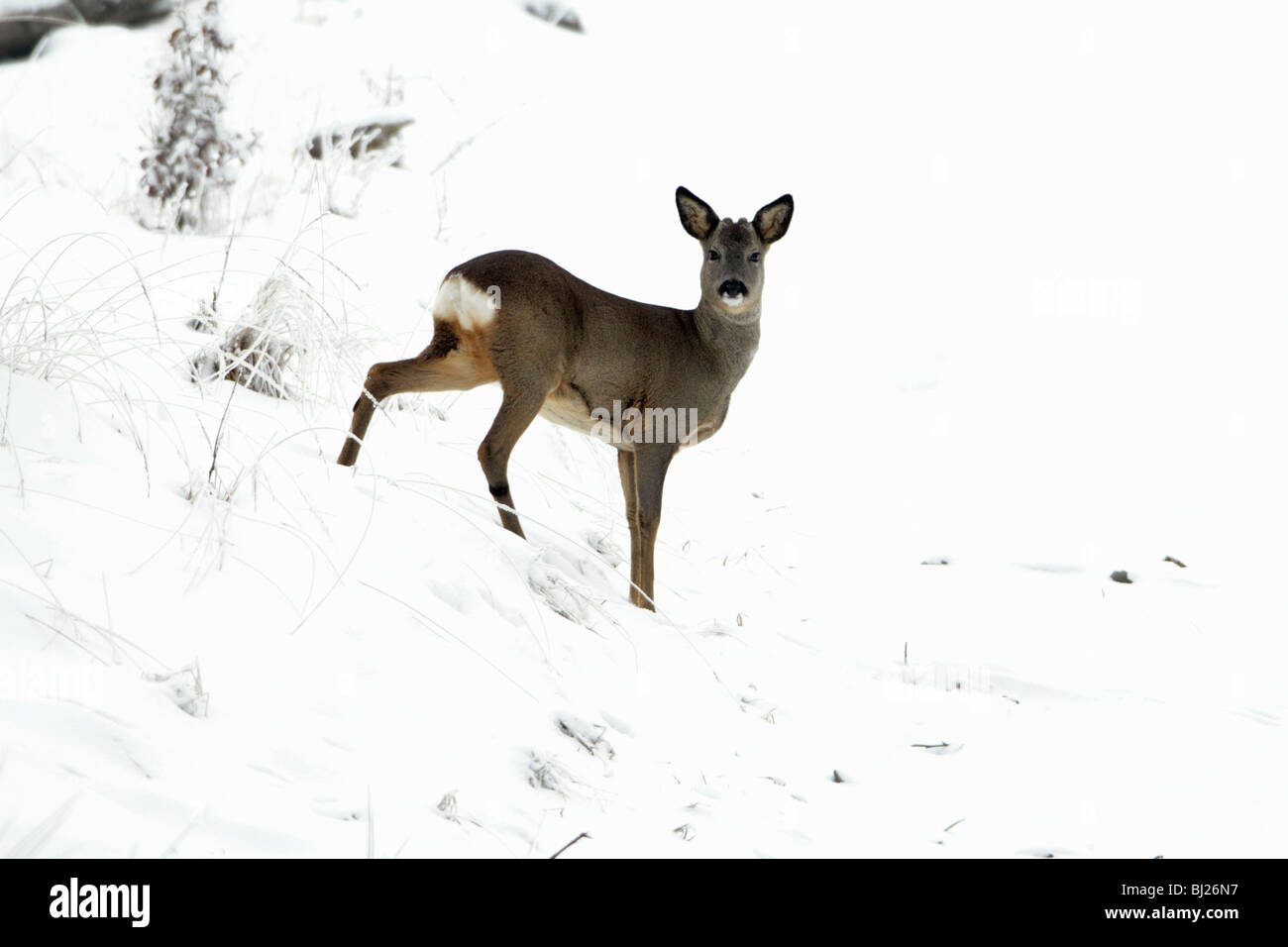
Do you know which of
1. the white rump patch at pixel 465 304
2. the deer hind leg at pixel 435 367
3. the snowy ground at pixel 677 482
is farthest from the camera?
the deer hind leg at pixel 435 367

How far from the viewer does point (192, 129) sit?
A: 7363 mm

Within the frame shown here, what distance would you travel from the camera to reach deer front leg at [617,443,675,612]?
460cm

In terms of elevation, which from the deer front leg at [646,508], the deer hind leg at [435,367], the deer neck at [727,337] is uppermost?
the deer neck at [727,337]

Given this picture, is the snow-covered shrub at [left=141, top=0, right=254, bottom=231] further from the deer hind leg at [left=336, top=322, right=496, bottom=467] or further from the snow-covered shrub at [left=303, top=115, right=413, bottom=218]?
the deer hind leg at [left=336, top=322, right=496, bottom=467]

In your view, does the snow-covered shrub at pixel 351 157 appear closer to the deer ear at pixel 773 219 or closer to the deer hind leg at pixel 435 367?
the deer hind leg at pixel 435 367

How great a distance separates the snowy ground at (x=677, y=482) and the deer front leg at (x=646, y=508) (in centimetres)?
18

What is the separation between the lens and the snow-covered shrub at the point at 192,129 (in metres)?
7.26

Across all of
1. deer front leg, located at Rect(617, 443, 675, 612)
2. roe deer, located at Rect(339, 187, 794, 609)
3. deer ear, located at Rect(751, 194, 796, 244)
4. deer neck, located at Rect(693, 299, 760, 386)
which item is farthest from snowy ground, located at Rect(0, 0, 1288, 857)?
deer ear, located at Rect(751, 194, 796, 244)

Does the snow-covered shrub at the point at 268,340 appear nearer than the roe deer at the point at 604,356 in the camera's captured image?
Yes

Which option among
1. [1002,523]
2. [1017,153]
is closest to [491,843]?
[1002,523]

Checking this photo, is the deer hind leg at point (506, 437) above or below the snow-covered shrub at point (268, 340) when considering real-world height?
below

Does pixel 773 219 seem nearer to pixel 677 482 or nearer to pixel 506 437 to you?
pixel 506 437

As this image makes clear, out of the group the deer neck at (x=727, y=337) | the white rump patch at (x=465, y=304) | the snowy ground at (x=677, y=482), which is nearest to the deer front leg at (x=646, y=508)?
the snowy ground at (x=677, y=482)

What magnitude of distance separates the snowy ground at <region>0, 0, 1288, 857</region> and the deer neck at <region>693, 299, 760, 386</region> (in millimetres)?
794
